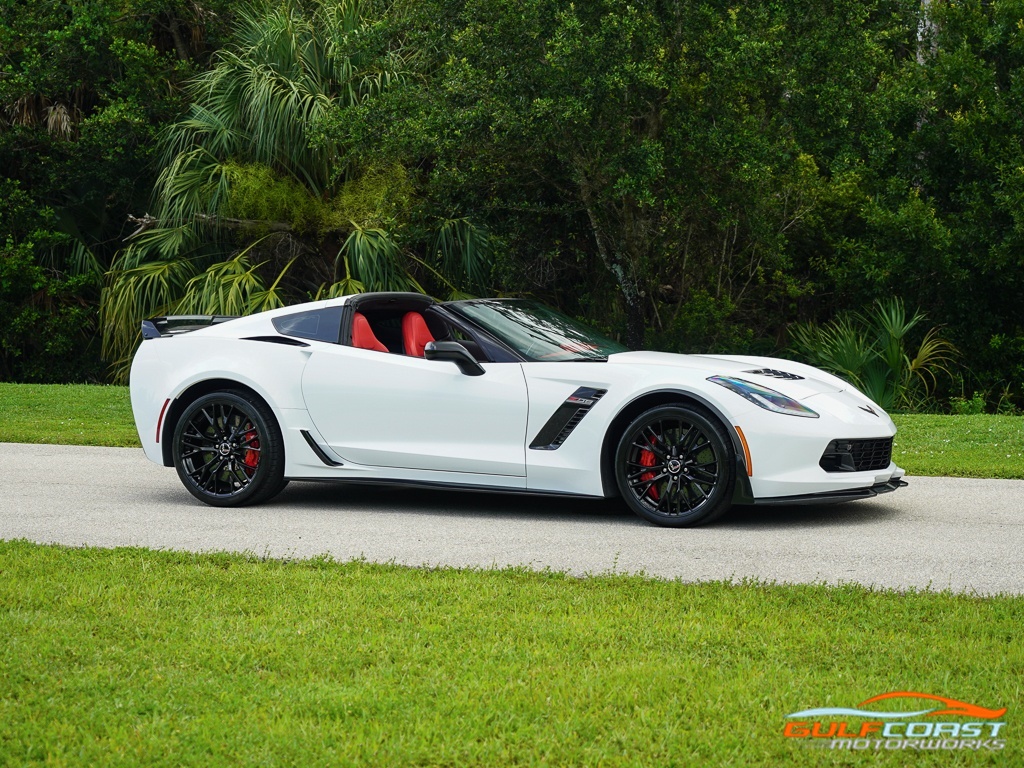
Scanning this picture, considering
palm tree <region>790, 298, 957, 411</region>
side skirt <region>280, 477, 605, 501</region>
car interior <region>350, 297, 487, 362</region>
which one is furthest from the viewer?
palm tree <region>790, 298, 957, 411</region>

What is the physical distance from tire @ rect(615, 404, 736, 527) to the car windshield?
72 cm

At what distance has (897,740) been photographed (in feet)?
12.1

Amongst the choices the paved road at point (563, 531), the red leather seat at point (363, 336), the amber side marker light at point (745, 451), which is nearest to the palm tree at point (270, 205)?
the paved road at point (563, 531)

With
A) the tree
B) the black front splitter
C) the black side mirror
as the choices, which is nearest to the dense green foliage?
the tree

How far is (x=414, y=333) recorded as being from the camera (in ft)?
28.3

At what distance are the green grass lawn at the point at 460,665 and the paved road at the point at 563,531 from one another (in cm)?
62

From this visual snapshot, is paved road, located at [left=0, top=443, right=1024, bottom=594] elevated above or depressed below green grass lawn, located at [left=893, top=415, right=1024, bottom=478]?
below

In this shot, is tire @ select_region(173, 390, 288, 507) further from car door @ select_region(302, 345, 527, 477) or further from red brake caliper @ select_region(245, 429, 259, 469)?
car door @ select_region(302, 345, 527, 477)

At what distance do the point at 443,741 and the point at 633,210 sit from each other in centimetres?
1386

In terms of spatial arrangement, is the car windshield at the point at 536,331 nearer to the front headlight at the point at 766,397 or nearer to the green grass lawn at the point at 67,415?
the front headlight at the point at 766,397

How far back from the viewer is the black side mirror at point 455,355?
25.5 ft

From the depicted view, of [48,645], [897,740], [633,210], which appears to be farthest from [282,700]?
[633,210]

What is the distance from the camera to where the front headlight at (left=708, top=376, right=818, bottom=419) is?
7344 millimetres

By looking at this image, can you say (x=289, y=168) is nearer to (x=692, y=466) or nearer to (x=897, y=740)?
(x=692, y=466)
